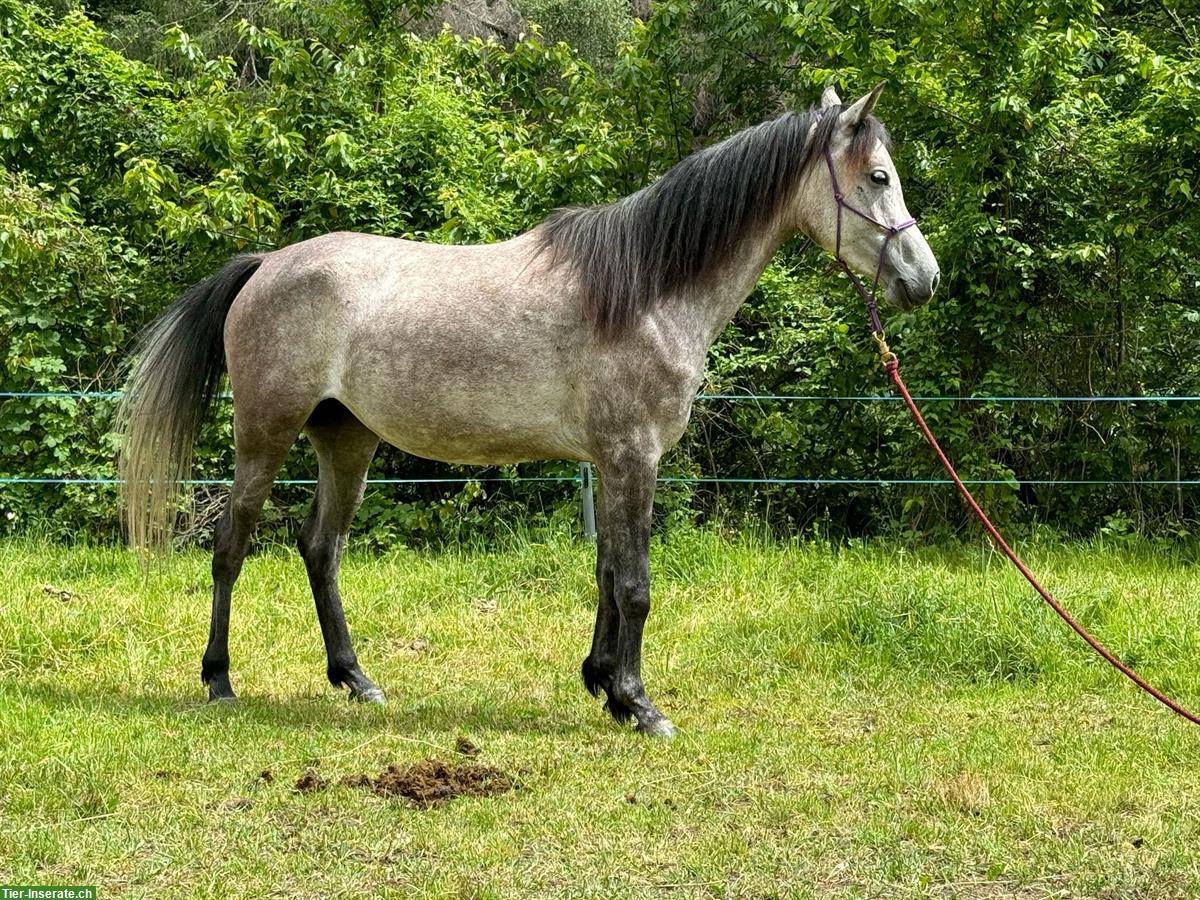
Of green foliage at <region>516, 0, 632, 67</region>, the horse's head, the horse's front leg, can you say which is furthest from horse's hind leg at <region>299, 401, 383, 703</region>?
green foliage at <region>516, 0, 632, 67</region>

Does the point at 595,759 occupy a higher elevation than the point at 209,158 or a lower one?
lower

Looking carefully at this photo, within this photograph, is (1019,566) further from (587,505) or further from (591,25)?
(591,25)

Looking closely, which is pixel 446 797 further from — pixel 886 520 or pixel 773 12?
pixel 773 12

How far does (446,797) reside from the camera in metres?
4.14

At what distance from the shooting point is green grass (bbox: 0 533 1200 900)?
3.55 meters

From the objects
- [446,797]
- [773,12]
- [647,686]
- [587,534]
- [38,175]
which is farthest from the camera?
[38,175]

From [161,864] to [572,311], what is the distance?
253 centimetres

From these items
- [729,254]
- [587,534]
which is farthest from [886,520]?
[729,254]

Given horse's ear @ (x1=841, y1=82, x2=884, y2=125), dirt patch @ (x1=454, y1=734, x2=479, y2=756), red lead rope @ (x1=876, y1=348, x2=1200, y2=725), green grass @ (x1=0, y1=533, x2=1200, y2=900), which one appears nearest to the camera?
green grass @ (x1=0, y1=533, x2=1200, y2=900)

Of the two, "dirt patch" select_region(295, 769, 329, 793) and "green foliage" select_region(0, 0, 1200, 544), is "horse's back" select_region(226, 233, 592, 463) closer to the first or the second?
"dirt patch" select_region(295, 769, 329, 793)

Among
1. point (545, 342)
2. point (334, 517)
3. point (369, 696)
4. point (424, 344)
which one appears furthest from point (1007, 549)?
point (334, 517)

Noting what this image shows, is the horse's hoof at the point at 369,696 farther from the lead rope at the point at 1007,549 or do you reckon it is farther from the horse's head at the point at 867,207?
the horse's head at the point at 867,207

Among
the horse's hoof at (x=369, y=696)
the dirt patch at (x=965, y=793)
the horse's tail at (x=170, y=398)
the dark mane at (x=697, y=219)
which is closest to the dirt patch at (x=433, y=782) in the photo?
the horse's hoof at (x=369, y=696)

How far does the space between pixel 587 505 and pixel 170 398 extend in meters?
2.96
